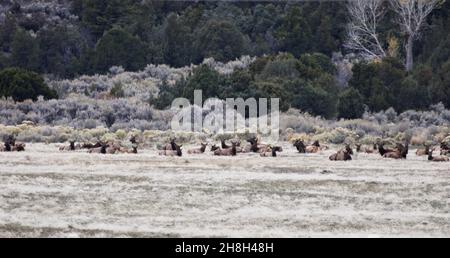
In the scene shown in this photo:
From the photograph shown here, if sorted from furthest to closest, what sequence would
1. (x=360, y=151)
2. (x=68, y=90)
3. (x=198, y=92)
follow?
(x=68, y=90)
(x=198, y=92)
(x=360, y=151)

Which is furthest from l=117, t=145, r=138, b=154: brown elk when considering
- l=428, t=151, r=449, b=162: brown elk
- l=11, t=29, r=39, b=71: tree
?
l=11, t=29, r=39, b=71: tree

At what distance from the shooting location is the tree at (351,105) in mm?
28375

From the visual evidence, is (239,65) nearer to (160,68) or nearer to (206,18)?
(160,68)

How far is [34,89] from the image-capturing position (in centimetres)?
2969

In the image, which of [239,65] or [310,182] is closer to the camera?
[310,182]

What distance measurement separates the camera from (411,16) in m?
40.2

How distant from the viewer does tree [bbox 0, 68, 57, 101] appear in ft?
96.0

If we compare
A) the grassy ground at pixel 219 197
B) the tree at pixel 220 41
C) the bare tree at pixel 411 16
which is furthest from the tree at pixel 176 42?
the grassy ground at pixel 219 197

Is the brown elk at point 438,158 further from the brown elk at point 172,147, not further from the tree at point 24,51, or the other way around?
the tree at point 24,51

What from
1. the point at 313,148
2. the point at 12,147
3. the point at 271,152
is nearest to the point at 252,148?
the point at 271,152

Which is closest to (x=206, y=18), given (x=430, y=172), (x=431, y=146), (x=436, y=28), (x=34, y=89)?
(x=436, y=28)

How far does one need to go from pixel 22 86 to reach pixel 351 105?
1004 cm

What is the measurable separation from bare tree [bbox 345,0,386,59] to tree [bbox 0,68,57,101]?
15.2 m
